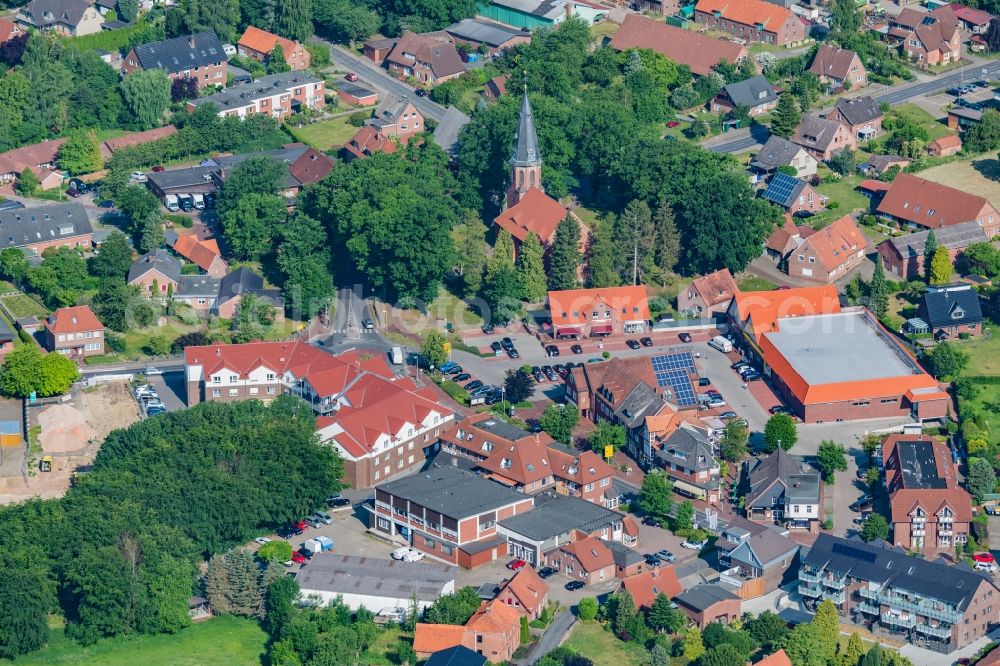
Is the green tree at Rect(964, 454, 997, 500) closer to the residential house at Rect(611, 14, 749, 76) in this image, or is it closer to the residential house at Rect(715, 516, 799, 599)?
the residential house at Rect(715, 516, 799, 599)

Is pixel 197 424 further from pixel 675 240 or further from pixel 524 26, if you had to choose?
pixel 524 26

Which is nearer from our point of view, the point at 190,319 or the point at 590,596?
the point at 590,596

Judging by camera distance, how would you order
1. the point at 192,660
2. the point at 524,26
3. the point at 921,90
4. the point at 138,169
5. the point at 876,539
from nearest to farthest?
the point at 192,660, the point at 876,539, the point at 138,169, the point at 921,90, the point at 524,26

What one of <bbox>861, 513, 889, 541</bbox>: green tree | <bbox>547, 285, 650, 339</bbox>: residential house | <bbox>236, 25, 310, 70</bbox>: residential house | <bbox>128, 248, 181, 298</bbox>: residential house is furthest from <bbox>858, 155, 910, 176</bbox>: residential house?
<bbox>128, 248, 181, 298</bbox>: residential house

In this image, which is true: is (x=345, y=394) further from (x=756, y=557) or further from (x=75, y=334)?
(x=756, y=557)

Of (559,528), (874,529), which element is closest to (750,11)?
(874,529)

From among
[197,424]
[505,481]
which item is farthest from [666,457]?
[197,424]
